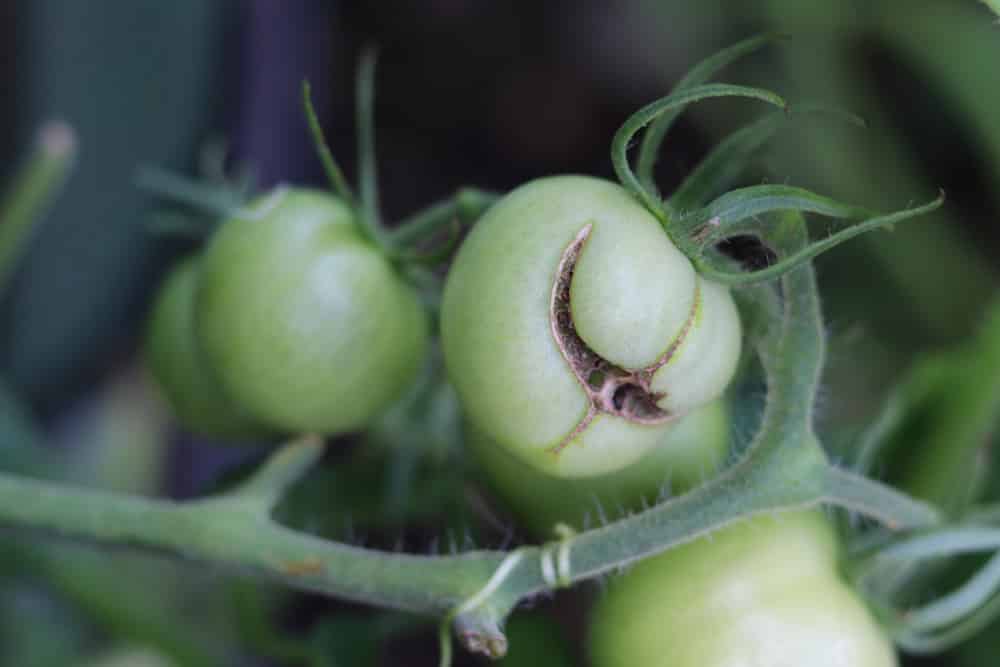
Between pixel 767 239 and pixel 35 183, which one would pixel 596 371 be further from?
pixel 35 183

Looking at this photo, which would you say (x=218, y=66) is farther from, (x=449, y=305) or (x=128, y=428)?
(x=449, y=305)

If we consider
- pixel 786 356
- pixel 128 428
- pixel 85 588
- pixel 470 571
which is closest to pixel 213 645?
pixel 85 588

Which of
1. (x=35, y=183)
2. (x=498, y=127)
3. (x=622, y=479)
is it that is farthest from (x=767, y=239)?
(x=498, y=127)

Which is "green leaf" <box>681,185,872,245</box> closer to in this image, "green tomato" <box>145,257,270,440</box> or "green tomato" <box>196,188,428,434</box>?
"green tomato" <box>196,188,428,434</box>

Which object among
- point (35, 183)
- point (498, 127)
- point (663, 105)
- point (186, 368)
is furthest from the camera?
point (498, 127)

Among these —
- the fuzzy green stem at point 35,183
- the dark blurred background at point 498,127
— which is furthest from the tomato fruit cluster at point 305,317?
the dark blurred background at point 498,127

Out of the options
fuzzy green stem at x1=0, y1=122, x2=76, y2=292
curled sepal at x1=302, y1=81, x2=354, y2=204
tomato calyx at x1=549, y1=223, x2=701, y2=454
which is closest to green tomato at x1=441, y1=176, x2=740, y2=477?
tomato calyx at x1=549, y1=223, x2=701, y2=454
